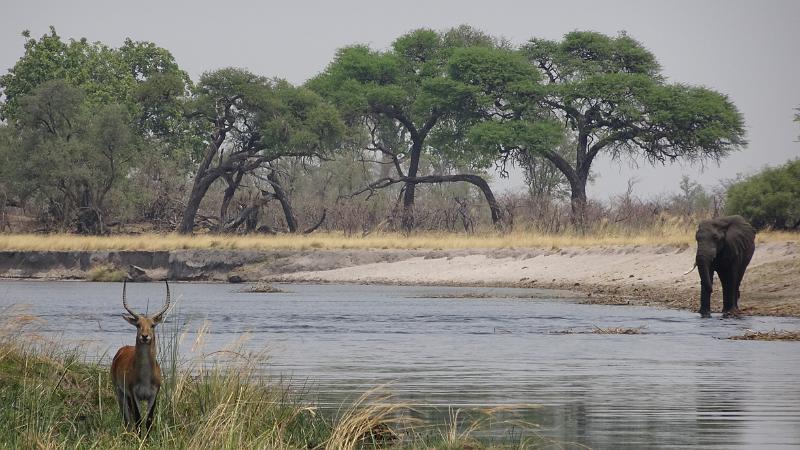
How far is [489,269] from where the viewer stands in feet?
146

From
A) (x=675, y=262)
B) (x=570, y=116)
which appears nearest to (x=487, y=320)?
(x=675, y=262)

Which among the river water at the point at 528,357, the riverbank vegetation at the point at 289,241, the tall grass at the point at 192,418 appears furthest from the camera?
the riverbank vegetation at the point at 289,241

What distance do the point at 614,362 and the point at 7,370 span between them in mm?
8556

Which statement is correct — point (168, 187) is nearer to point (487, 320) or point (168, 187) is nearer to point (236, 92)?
point (236, 92)

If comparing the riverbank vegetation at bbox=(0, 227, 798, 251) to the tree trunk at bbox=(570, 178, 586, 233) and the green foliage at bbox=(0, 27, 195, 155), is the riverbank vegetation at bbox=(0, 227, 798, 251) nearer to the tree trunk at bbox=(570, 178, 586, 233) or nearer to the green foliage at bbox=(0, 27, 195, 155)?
the tree trunk at bbox=(570, 178, 586, 233)

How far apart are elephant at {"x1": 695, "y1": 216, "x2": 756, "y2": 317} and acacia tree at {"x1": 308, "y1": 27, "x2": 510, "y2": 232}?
35125 millimetres

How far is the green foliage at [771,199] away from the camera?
4566 cm

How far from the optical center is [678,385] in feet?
49.3

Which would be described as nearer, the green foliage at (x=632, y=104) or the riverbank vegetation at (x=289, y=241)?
the riverbank vegetation at (x=289, y=241)

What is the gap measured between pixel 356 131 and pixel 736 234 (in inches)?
1557

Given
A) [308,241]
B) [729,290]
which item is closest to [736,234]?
[729,290]

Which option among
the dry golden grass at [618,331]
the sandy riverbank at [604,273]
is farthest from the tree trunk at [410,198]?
the dry golden grass at [618,331]

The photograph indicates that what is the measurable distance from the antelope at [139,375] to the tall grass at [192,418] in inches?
5.7

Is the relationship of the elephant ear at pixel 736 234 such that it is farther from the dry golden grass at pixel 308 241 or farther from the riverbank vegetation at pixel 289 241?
the riverbank vegetation at pixel 289 241
